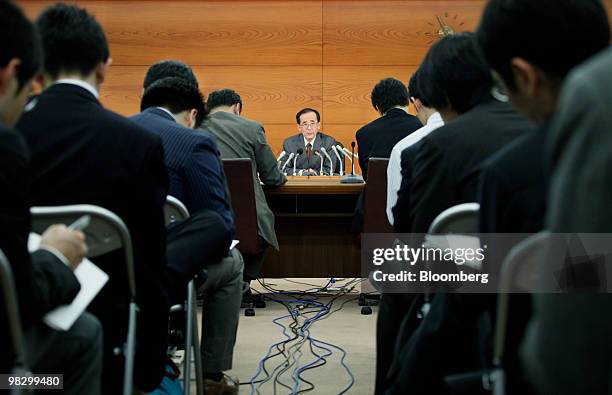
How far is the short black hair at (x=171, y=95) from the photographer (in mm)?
2758

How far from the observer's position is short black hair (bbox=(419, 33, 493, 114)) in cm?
194

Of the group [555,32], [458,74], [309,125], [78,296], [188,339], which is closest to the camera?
[555,32]

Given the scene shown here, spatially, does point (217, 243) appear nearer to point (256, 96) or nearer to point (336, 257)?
point (336, 257)

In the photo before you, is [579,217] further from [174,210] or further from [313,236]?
[313,236]

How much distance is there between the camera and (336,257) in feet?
16.2

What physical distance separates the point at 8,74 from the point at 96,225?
0.39m

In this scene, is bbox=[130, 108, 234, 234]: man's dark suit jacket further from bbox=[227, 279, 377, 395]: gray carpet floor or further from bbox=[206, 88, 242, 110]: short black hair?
bbox=[206, 88, 242, 110]: short black hair

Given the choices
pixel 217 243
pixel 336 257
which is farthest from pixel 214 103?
pixel 217 243

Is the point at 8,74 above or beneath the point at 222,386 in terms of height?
above

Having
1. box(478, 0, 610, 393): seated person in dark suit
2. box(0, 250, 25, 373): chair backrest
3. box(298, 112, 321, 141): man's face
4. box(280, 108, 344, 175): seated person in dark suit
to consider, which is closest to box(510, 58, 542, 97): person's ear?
box(478, 0, 610, 393): seated person in dark suit

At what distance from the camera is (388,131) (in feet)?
16.2

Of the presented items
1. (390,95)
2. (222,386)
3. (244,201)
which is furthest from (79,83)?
(390,95)

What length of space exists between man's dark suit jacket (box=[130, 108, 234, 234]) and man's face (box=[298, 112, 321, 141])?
4432 mm

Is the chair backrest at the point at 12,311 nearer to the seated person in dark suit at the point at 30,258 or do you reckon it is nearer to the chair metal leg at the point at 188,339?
the seated person in dark suit at the point at 30,258
